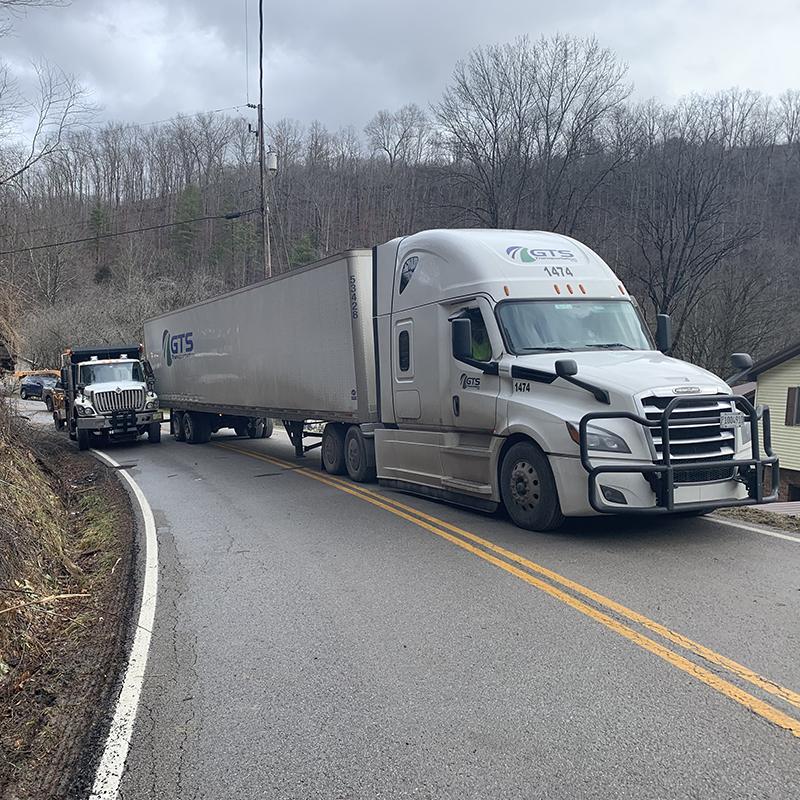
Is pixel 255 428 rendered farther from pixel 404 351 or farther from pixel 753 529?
pixel 753 529

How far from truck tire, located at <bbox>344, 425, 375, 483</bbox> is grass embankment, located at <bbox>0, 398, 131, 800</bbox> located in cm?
379

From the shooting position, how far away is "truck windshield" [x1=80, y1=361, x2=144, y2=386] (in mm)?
20922

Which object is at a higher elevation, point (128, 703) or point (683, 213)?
point (683, 213)

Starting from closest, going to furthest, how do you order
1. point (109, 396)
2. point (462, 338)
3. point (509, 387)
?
point (509, 387), point (462, 338), point (109, 396)

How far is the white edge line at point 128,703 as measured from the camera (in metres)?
3.41

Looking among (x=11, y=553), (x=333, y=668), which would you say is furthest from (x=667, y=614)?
(x=11, y=553)

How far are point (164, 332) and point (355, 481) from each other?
1274cm

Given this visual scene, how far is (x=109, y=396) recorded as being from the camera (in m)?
20.2

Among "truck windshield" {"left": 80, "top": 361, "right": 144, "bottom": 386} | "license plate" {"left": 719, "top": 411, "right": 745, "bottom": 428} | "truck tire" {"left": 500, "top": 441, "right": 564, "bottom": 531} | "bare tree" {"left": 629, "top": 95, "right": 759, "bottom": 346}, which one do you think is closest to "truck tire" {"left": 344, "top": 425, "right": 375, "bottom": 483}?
"truck tire" {"left": 500, "top": 441, "right": 564, "bottom": 531}

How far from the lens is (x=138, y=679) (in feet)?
15.1

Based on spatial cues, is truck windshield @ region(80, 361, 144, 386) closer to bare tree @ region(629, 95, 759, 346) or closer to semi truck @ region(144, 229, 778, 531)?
semi truck @ region(144, 229, 778, 531)

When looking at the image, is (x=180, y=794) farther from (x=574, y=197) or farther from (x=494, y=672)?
(x=574, y=197)

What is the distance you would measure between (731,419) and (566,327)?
219cm

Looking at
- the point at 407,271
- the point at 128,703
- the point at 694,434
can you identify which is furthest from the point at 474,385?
the point at 128,703
